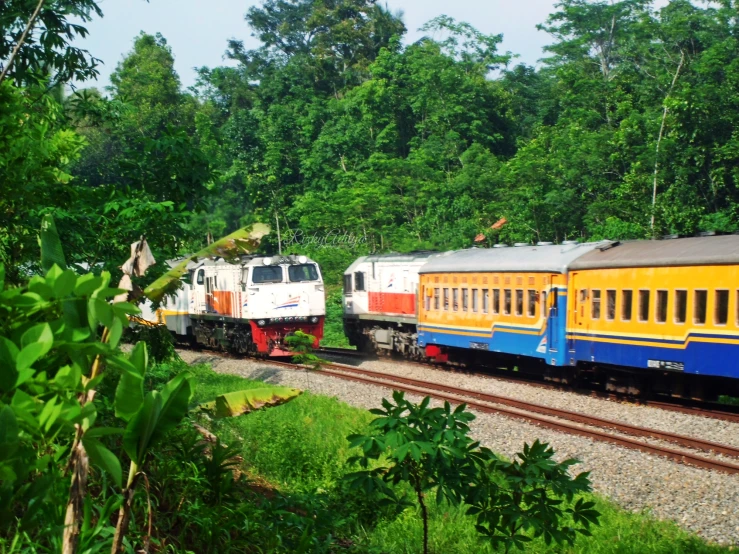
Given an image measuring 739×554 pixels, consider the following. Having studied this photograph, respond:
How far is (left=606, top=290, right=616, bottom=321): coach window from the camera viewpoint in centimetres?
1516

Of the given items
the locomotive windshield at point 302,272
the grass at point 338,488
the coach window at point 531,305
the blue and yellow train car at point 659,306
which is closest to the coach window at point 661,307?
the blue and yellow train car at point 659,306

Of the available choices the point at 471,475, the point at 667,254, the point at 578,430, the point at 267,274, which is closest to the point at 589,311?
the point at 667,254

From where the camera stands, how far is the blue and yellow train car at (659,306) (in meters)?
A: 12.9

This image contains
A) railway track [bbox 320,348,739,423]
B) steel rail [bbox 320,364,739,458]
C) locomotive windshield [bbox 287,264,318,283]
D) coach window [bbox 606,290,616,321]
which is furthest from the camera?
locomotive windshield [bbox 287,264,318,283]

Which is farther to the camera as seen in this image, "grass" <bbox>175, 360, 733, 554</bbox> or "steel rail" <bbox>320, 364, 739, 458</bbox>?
"steel rail" <bbox>320, 364, 739, 458</bbox>

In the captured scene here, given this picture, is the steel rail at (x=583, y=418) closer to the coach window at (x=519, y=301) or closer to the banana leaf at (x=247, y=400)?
the coach window at (x=519, y=301)

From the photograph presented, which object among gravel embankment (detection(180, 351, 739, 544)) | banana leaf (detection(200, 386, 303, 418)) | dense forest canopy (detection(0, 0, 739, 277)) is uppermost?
dense forest canopy (detection(0, 0, 739, 277))

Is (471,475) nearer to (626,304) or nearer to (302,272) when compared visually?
(626,304)

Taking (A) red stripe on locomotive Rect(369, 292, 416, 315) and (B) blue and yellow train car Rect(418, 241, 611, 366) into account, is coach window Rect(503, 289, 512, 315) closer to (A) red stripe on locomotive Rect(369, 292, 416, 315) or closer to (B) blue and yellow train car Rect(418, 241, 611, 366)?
(B) blue and yellow train car Rect(418, 241, 611, 366)

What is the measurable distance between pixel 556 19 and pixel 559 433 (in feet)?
138

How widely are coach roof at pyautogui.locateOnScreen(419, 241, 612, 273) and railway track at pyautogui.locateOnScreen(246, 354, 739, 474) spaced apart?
292cm

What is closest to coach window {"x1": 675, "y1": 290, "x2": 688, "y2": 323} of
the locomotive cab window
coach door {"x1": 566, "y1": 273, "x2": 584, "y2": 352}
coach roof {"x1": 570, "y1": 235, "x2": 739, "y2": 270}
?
coach roof {"x1": 570, "y1": 235, "x2": 739, "y2": 270}

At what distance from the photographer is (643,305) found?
47.6 feet

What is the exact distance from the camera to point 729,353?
1279cm
